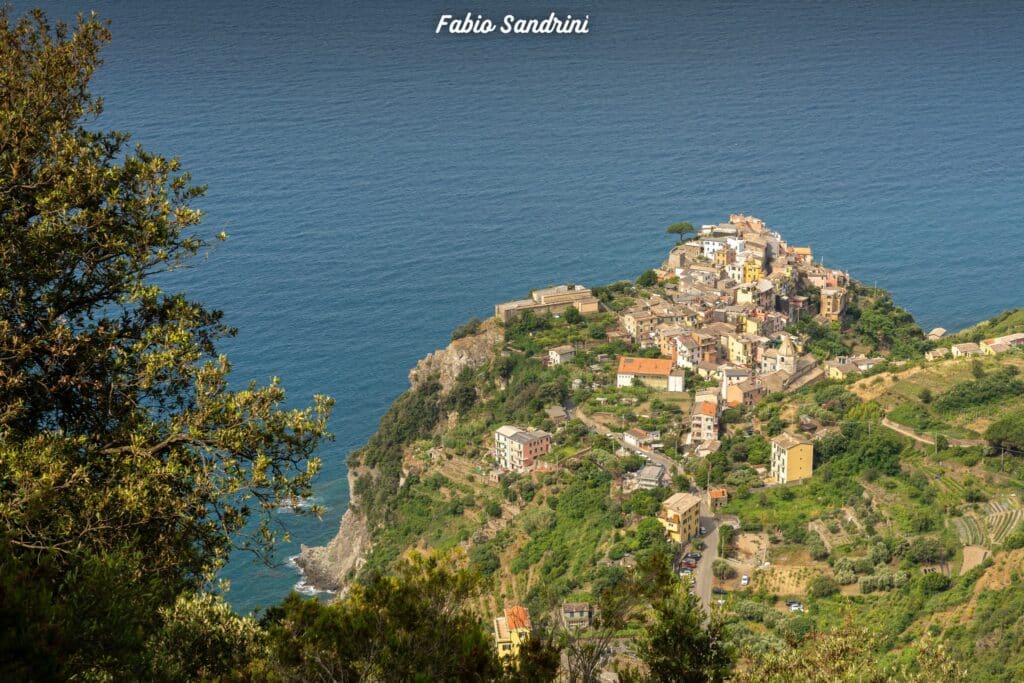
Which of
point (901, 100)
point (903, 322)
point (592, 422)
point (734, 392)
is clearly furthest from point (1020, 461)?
point (901, 100)

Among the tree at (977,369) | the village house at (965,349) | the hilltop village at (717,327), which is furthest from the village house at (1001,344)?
the hilltop village at (717,327)

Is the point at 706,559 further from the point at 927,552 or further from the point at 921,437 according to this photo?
the point at 921,437

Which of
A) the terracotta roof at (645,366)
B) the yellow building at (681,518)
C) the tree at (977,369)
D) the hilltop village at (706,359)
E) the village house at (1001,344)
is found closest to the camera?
the yellow building at (681,518)

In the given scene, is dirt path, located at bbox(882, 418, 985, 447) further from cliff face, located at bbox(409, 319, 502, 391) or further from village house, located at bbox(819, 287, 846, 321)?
cliff face, located at bbox(409, 319, 502, 391)

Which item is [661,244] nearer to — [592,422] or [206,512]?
[592,422]

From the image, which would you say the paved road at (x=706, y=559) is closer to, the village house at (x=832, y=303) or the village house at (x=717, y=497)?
the village house at (x=717, y=497)

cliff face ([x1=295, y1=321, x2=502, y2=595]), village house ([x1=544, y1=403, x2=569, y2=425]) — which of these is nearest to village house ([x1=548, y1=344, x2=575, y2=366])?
cliff face ([x1=295, y1=321, x2=502, y2=595])
